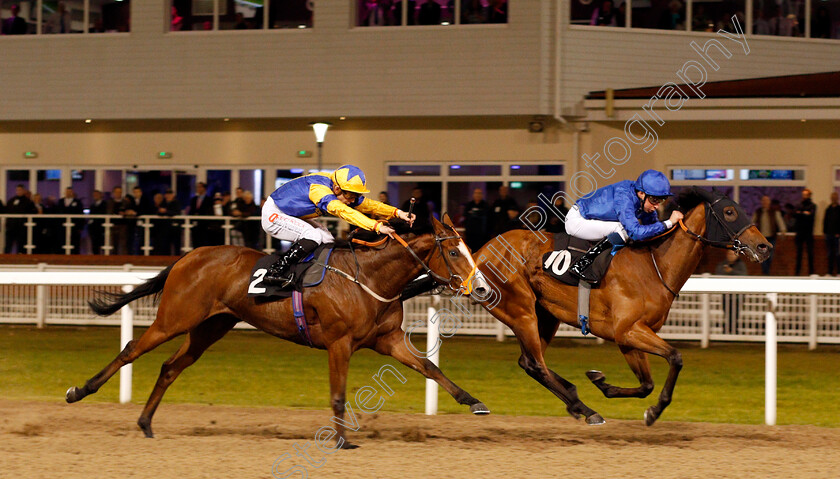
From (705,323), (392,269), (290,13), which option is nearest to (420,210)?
(705,323)

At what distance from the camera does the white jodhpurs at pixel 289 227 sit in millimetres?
5789

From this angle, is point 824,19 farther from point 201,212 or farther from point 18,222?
point 18,222

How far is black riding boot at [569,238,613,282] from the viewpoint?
6.03m

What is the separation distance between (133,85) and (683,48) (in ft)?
26.6

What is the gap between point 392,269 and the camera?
17.9 ft

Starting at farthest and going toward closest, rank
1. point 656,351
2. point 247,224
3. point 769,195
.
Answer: point 769,195 < point 247,224 < point 656,351

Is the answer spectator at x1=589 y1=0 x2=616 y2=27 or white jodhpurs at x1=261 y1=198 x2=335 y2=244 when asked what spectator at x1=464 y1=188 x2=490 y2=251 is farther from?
white jodhpurs at x1=261 y1=198 x2=335 y2=244

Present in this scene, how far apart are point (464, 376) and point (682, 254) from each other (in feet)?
9.53

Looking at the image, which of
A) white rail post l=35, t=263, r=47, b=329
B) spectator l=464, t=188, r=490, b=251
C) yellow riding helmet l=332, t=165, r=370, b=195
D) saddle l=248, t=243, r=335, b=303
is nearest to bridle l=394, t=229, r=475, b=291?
yellow riding helmet l=332, t=165, r=370, b=195

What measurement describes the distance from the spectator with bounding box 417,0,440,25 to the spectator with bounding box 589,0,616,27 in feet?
7.24

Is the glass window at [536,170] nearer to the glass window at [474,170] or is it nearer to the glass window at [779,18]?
the glass window at [474,170]

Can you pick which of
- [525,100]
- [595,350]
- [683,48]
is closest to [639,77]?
[683,48]

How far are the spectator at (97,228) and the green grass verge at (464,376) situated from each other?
11.3ft

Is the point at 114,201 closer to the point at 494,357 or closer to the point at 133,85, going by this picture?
the point at 133,85
